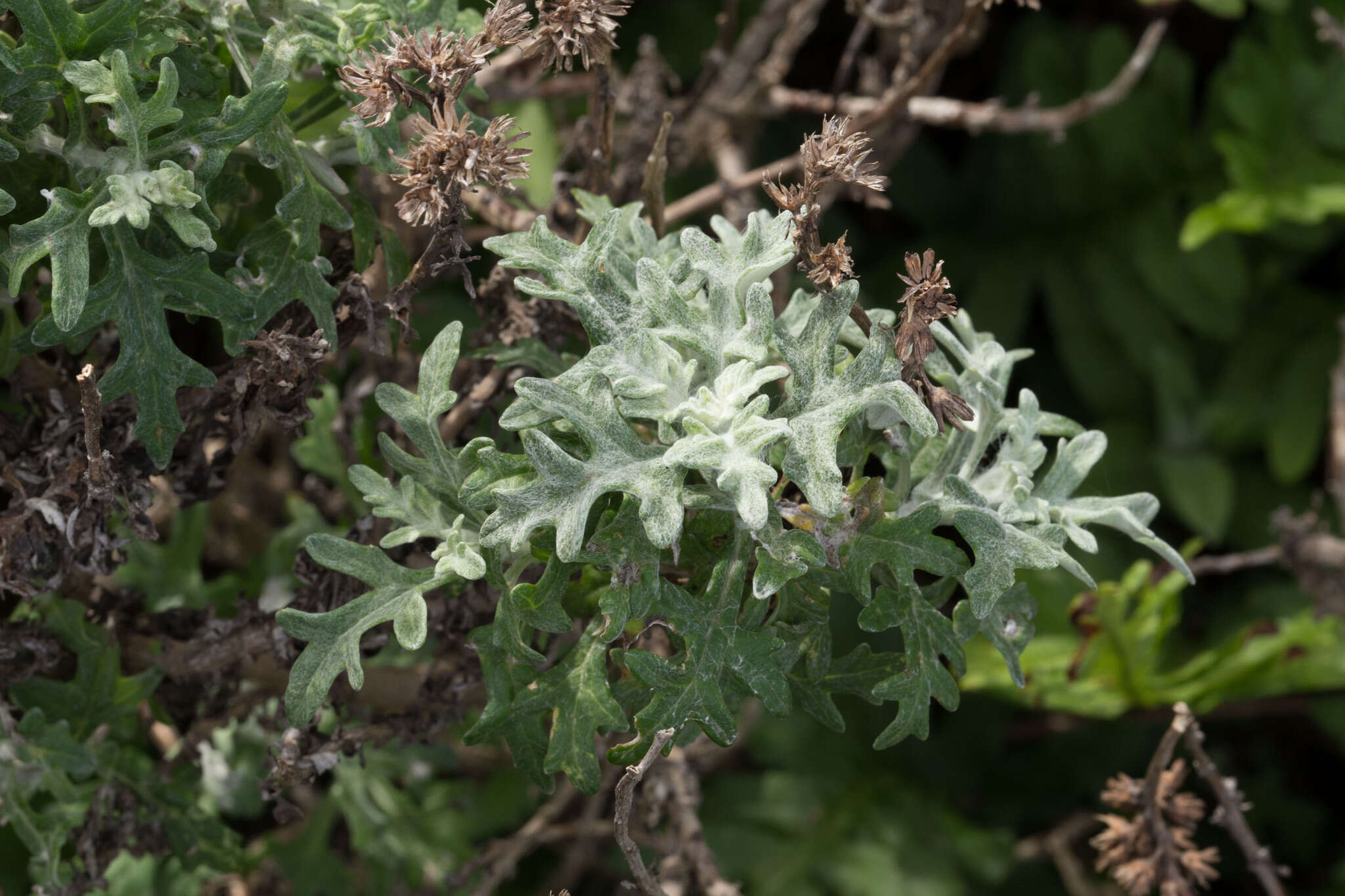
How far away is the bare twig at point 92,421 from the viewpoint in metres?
1.09

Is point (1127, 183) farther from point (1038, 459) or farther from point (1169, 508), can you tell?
point (1038, 459)

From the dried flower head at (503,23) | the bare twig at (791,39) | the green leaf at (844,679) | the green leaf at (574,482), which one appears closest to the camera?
the green leaf at (574,482)

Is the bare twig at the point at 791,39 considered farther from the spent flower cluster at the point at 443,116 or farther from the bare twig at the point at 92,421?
the bare twig at the point at 92,421

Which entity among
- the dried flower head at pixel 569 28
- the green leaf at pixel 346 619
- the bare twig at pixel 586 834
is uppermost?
the dried flower head at pixel 569 28

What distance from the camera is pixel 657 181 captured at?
1.42 metres

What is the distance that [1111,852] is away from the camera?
1.45 meters

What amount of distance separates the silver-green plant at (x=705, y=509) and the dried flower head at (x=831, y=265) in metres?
0.02

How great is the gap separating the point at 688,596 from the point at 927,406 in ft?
0.99

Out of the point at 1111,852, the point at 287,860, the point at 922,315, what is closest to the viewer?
the point at 922,315

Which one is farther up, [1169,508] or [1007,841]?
[1169,508]

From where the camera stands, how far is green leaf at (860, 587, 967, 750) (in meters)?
1.08

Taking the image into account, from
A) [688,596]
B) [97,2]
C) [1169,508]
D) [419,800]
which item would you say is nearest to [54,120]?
[97,2]

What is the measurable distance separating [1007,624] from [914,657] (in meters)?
0.15

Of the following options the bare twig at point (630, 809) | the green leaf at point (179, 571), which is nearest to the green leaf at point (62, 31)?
the bare twig at point (630, 809)
